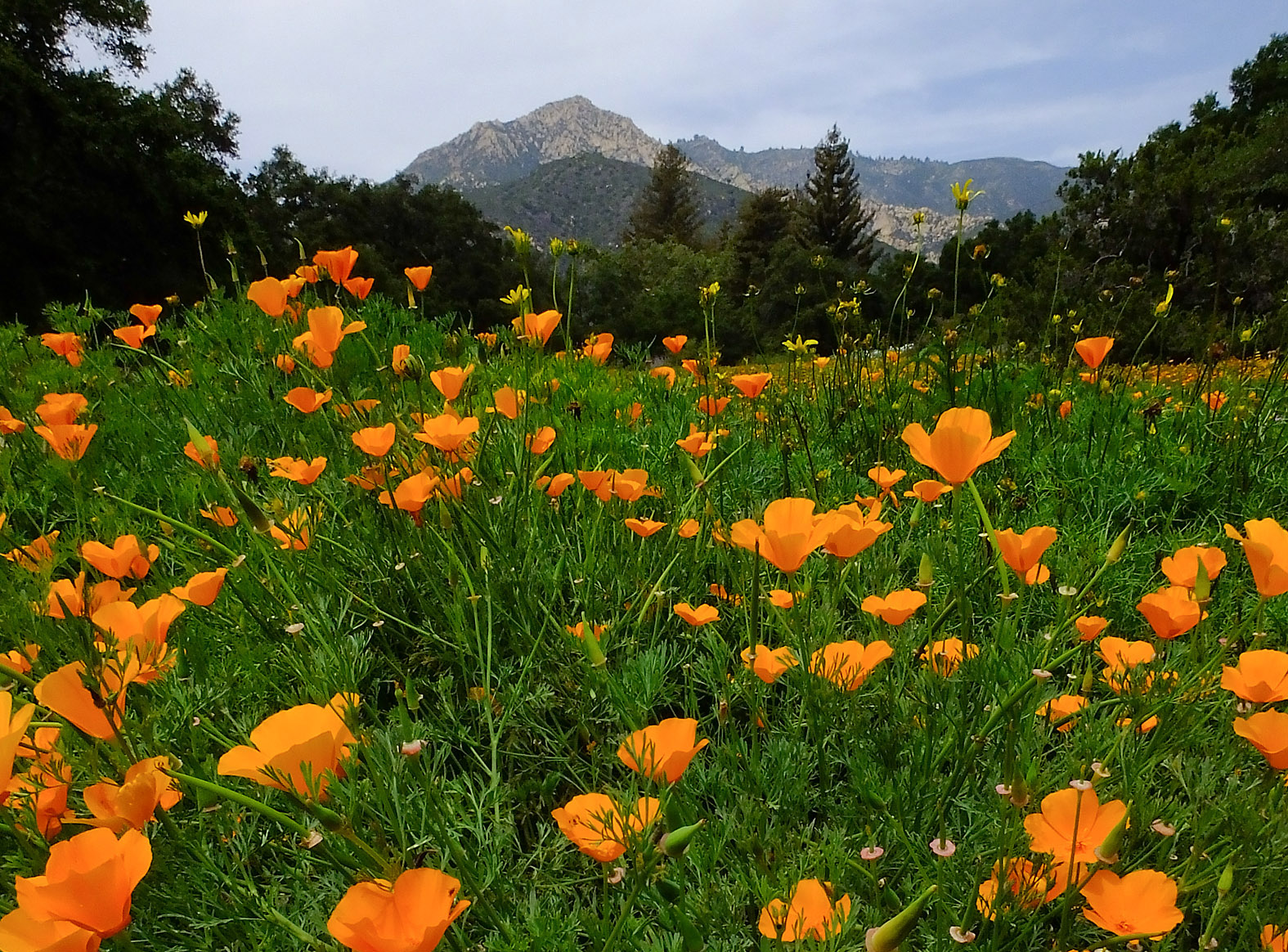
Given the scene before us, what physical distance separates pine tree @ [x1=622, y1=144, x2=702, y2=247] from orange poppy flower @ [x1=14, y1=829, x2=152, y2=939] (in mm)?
47195

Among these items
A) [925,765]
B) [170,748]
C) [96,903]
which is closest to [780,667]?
[925,765]

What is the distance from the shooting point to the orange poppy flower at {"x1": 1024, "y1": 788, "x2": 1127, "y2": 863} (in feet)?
2.73

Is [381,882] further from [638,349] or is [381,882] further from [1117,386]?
[1117,386]

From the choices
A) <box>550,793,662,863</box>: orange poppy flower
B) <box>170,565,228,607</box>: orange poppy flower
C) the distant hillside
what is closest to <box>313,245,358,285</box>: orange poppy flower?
<box>170,565,228,607</box>: orange poppy flower

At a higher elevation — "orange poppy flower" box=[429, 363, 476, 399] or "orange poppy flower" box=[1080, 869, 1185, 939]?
"orange poppy flower" box=[429, 363, 476, 399]

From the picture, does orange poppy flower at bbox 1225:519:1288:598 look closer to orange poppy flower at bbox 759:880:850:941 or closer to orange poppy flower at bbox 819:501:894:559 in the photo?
orange poppy flower at bbox 819:501:894:559

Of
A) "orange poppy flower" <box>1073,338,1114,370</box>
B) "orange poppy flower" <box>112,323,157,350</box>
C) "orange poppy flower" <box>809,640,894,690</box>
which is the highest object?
"orange poppy flower" <box>112,323,157,350</box>

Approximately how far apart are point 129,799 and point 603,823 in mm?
509

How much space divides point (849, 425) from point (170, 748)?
8.00ft

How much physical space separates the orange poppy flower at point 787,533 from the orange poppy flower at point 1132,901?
493 millimetres

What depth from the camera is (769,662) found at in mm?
1048

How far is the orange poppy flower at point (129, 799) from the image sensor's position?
2.52 feet

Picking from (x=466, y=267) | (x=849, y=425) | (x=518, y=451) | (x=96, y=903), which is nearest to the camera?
(x=96, y=903)

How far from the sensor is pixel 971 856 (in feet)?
3.42
